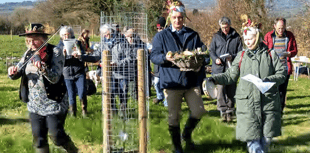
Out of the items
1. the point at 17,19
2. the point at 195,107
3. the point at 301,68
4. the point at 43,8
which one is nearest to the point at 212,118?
the point at 195,107

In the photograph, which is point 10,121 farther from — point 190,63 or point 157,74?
point 190,63

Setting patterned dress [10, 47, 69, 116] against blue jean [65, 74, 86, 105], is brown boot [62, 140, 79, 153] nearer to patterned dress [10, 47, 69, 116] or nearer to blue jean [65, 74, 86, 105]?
patterned dress [10, 47, 69, 116]

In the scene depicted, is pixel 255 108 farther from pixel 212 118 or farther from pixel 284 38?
pixel 284 38

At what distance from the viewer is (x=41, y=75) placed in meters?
3.95

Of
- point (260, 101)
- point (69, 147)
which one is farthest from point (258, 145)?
point (69, 147)

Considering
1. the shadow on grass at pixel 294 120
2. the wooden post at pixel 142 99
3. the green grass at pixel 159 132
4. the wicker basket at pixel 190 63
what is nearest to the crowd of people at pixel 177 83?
the wicker basket at pixel 190 63

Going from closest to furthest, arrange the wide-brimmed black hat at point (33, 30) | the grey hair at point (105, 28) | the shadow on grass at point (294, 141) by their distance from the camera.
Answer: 1. the wide-brimmed black hat at point (33, 30)
2. the grey hair at point (105, 28)
3. the shadow on grass at point (294, 141)

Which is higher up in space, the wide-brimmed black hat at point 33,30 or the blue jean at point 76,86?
the wide-brimmed black hat at point 33,30

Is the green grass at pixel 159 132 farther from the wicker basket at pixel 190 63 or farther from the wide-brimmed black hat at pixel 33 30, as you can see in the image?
the wide-brimmed black hat at pixel 33 30

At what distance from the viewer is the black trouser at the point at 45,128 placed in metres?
4.01

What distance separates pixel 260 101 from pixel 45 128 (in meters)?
2.57

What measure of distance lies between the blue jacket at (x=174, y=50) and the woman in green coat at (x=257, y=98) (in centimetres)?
51

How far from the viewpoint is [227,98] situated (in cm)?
725

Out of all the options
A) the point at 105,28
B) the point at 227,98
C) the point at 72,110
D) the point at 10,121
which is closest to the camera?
the point at 105,28
